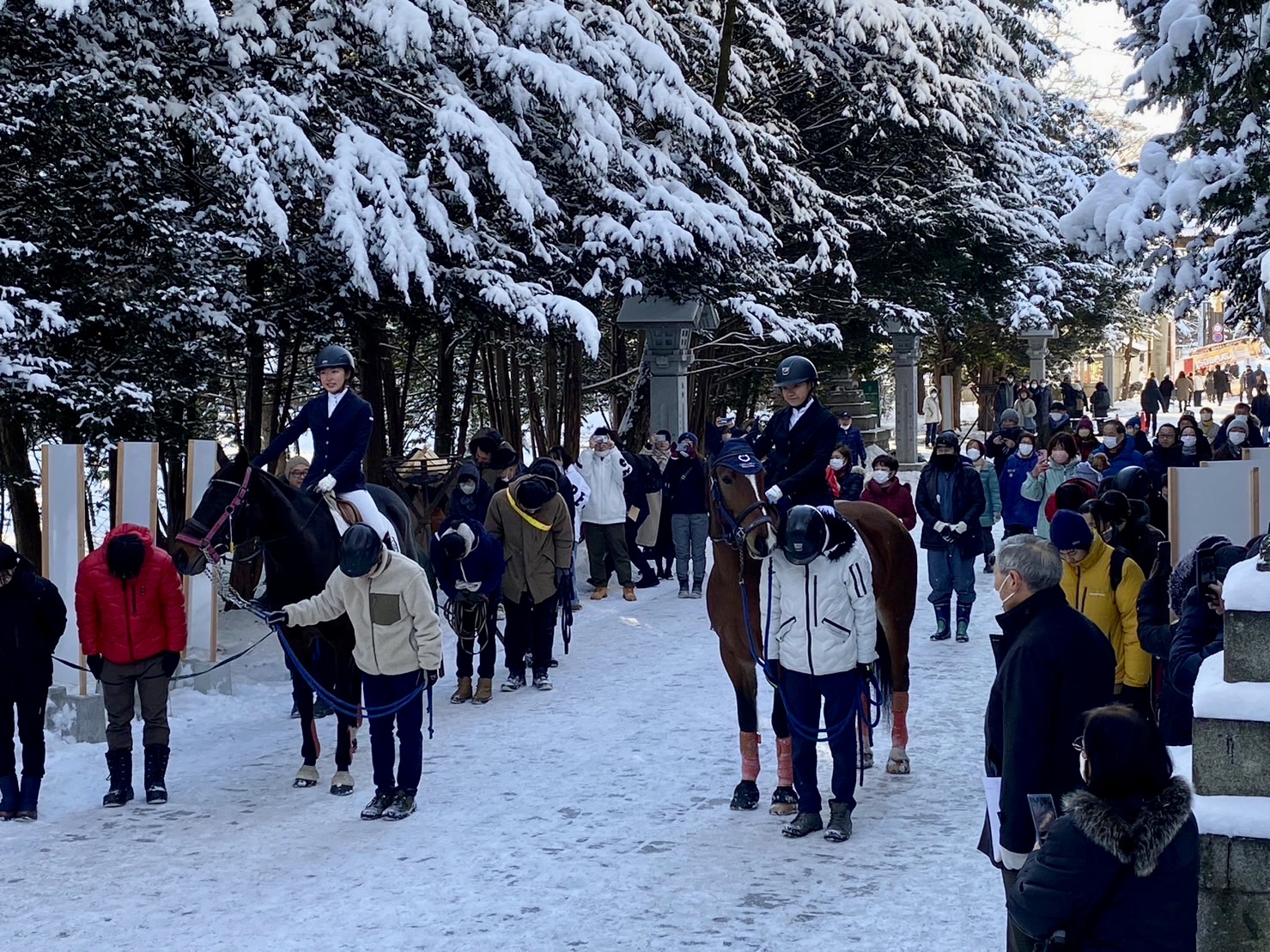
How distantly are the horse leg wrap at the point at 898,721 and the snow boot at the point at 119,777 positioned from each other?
4585 millimetres

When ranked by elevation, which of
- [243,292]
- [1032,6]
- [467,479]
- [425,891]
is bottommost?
[425,891]

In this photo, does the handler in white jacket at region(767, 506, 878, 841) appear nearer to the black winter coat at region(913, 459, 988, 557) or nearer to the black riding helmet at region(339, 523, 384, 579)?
the black riding helmet at region(339, 523, 384, 579)

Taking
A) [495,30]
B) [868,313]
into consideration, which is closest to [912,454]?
[868,313]

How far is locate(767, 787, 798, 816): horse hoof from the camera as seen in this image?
822 centimetres

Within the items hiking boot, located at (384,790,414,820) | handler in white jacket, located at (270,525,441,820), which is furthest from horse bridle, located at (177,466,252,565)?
hiking boot, located at (384,790,414,820)

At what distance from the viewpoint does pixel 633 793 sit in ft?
28.8

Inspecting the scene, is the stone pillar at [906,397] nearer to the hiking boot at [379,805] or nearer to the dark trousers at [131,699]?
the dark trousers at [131,699]

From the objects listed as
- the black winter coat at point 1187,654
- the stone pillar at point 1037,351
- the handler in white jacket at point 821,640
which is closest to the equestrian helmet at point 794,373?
the handler in white jacket at point 821,640

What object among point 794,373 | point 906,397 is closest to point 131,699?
point 794,373

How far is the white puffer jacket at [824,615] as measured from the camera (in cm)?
766

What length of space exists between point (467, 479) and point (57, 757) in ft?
13.5

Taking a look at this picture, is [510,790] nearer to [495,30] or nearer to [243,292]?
[243,292]

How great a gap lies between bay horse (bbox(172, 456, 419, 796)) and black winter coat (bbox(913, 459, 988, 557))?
589 centimetres

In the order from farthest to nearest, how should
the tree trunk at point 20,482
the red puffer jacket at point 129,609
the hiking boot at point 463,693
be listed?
the tree trunk at point 20,482 → the hiking boot at point 463,693 → the red puffer jacket at point 129,609
